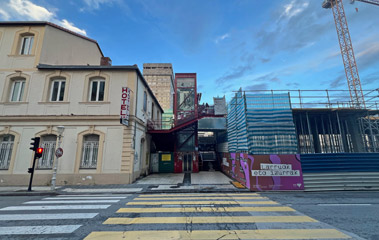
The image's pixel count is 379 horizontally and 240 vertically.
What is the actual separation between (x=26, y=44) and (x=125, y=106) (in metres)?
10.4

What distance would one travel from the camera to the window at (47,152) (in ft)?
37.8

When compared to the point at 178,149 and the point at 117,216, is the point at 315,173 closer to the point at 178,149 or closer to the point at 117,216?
the point at 117,216

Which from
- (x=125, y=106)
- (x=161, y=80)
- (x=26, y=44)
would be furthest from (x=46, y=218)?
(x=161, y=80)

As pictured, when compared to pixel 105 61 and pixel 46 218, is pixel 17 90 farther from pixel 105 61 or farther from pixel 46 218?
pixel 46 218

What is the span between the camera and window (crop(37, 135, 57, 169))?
11516 mm

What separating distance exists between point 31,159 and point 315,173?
62.1 feet

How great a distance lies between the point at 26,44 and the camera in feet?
43.3

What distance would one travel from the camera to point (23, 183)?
11.1 metres

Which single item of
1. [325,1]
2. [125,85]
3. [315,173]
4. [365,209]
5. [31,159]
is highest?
[325,1]

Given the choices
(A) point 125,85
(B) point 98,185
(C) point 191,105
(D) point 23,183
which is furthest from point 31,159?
(C) point 191,105

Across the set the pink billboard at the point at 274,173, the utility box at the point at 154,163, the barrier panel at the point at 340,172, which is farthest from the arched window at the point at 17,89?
the barrier panel at the point at 340,172

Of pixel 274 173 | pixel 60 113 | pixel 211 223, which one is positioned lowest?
pixel 211 223

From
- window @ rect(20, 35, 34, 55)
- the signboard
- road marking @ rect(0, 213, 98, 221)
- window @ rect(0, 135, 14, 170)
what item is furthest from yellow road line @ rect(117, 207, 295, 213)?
window @ rect(20, 35, 34, 55)

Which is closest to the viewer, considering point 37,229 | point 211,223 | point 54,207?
point 37,229
